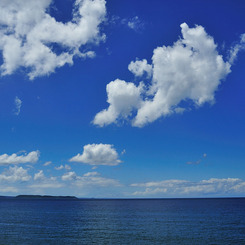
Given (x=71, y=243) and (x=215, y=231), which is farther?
(x=215, y=231)

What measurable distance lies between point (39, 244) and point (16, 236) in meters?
11.8

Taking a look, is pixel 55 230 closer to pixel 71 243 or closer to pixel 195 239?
pixel 71 243

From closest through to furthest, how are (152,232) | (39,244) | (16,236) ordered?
(39,244)
(16,236)
(152,232)

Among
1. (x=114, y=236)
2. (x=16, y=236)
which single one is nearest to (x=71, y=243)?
(x=114, y=236)

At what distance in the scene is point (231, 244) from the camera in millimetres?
55500

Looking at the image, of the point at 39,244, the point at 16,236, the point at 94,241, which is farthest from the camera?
the point at 16,236

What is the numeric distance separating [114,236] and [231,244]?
26402mm

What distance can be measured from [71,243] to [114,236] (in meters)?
11.8

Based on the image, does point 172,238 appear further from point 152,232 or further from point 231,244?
point 231,244

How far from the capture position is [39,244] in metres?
53.4

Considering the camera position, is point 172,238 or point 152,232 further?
point 152,232

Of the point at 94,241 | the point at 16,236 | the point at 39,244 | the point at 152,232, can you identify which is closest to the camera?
the point at 39,244

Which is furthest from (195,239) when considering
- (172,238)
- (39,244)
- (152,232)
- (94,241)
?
(39,244)

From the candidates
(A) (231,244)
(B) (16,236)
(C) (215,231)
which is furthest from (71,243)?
(C) (215,231)
